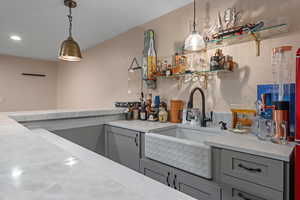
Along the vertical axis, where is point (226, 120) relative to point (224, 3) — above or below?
below

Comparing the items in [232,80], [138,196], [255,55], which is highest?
[255,55]

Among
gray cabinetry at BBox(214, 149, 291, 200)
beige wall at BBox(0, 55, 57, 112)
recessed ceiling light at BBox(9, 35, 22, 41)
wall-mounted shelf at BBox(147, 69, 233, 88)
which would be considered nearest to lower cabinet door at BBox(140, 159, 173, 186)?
gray cabinetry at BBox(214, 149, 291, 200)

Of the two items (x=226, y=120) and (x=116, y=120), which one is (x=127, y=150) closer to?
(x=116, y=120)

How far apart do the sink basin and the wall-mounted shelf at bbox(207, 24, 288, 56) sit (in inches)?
33.1

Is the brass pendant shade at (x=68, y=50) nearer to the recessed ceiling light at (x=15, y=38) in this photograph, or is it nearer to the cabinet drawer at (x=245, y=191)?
the cabinet drawer at (x=245, y=191)

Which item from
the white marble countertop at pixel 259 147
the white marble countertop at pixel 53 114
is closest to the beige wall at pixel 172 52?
the white marble countertop at pixel 259 147

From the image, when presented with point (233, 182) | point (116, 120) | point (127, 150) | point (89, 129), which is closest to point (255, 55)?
point (233, 182)

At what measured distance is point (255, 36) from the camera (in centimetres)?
Result: 145

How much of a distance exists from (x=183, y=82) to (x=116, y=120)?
3.23 ft

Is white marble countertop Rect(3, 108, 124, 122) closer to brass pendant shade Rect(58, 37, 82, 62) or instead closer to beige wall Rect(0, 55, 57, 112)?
brass pendant shade Rect(58, 37, 82, 62)

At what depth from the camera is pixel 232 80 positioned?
162 centimetres

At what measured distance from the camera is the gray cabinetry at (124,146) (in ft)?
5.47

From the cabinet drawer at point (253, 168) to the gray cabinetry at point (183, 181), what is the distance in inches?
5.0

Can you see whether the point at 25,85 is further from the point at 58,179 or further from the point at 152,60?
the point at 58,179
